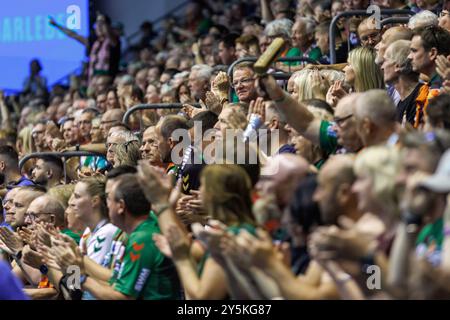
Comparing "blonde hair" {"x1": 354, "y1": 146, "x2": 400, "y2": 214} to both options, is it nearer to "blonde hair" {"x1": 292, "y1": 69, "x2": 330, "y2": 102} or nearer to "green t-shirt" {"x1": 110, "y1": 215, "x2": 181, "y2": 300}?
"green t-shirt" {"x1": 110, "y1": 215, "x2": 181, "y2": 300}

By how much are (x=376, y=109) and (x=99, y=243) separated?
2064 mm

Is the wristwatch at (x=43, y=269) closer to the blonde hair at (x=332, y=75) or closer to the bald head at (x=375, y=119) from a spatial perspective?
the blonde hair at (x=332, y=75)

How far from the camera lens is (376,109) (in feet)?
18.4

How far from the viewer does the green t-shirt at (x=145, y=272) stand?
6.00 metres

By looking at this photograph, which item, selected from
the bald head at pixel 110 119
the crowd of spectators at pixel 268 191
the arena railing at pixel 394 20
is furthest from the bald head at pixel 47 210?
the arena railing at pixel 394 20

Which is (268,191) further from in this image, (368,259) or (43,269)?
(43,269)

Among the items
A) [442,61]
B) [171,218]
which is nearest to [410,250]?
[171,218]

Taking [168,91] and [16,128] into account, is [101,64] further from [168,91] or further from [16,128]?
[168,91]

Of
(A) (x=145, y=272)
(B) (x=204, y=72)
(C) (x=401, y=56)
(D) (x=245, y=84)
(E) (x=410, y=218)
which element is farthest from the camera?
(B) (x=204, y=72)

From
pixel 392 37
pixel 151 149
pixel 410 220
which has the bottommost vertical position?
pixel 410 220

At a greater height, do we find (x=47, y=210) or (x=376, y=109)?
(x=376, y=109)

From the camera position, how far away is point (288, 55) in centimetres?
1114

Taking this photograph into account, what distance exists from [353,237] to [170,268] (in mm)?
1989

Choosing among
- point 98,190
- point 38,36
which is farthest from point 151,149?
point 38,36
